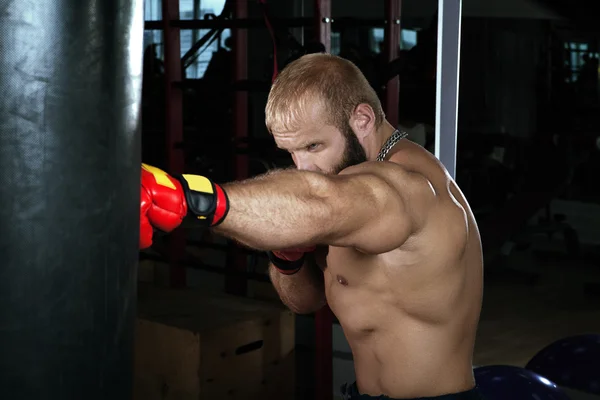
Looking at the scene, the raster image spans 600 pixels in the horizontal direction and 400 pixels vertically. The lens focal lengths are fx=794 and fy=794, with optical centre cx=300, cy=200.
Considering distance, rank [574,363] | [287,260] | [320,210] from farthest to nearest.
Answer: [574,363] → [287,260] → [320,210]

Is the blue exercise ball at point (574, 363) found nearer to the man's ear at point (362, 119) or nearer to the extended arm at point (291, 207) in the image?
the man's ear at point (362, 119)

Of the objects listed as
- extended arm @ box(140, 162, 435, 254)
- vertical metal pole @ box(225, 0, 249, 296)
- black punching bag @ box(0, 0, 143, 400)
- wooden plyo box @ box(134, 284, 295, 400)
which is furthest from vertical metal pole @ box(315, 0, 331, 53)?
black punching bag @ box(0, 0, 143, 400)

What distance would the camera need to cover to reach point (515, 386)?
2.46 metres

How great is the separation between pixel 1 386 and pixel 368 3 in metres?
5.29

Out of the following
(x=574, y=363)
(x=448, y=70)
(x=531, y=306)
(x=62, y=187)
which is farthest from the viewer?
(x=531, y=306)

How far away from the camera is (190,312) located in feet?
11.6

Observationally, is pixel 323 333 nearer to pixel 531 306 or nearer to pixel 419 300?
pixel 419 300

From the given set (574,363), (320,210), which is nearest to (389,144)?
(320,210)

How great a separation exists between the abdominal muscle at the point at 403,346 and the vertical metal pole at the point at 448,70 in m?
1.60

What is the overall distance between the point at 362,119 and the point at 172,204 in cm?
79

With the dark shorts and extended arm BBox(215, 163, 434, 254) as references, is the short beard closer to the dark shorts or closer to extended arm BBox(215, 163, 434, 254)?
extended arm BBox(215, 163, 434, 254)

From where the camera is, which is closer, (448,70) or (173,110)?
(448,70)

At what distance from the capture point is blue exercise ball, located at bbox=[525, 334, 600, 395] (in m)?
2.81

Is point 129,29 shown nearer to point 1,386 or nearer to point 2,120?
point 2,120
